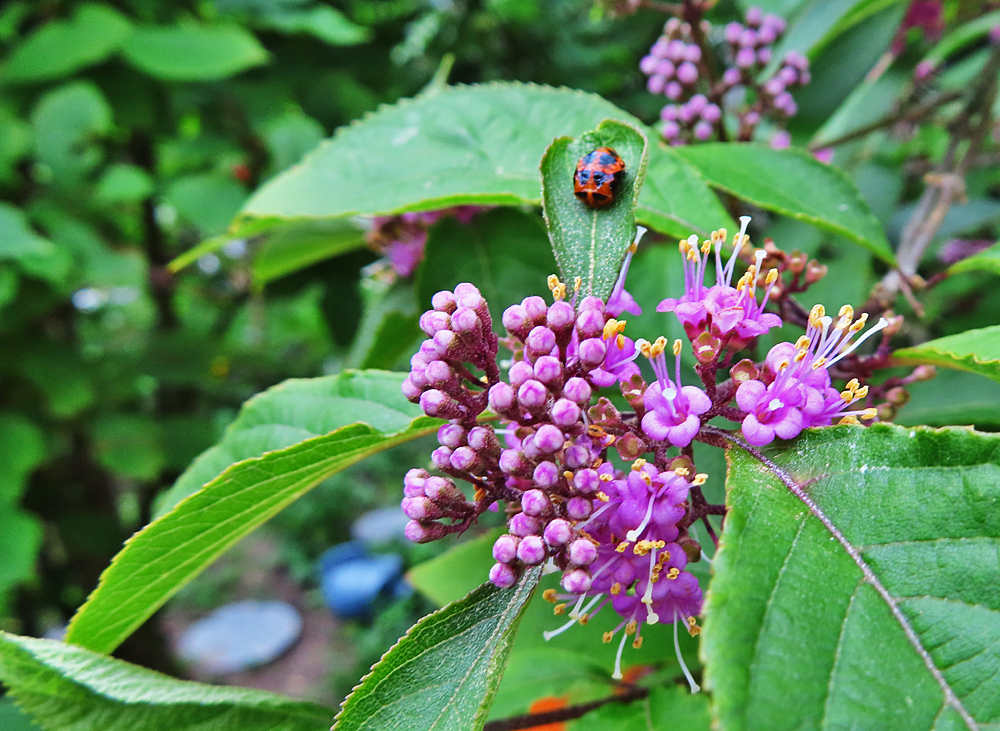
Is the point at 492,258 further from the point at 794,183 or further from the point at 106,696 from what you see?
the point at 106,696

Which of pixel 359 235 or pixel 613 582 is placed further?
pixel 359 235

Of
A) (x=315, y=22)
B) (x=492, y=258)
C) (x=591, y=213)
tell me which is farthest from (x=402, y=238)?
(x=315, y=22)

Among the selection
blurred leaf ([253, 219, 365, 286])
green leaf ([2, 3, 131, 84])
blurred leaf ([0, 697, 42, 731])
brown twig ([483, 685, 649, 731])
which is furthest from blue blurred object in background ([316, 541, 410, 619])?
brown twig ([483, 685, 649, 731])

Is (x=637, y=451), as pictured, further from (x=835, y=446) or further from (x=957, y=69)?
(x=957, y=69)

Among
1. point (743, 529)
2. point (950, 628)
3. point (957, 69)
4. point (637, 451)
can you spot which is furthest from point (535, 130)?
point (957, 69)

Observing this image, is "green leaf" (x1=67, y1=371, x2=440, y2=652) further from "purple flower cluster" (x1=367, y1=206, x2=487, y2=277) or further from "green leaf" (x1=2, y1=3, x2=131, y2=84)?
"green leaf" (x1=2, y1=3, x2=131, y2=84)
